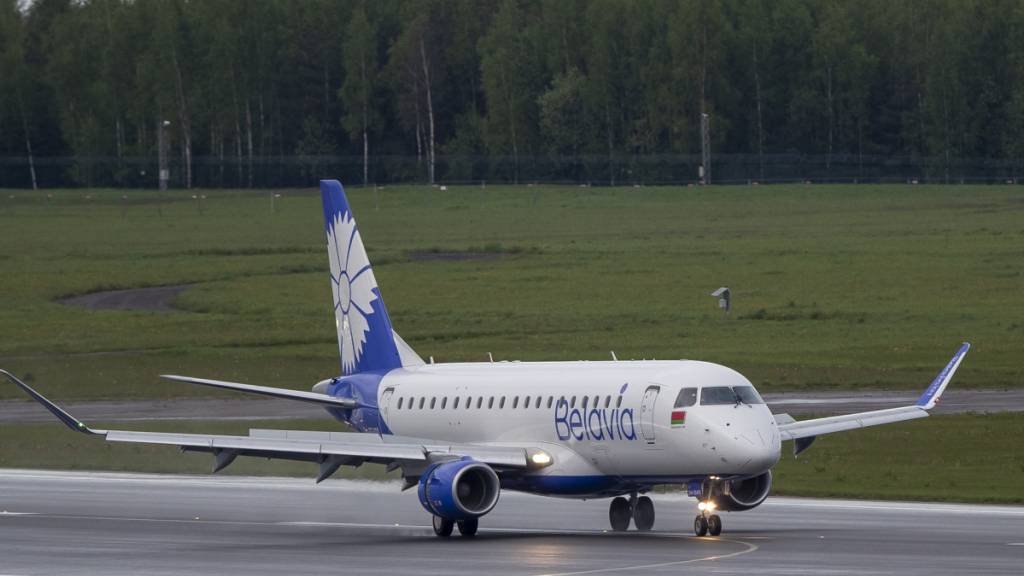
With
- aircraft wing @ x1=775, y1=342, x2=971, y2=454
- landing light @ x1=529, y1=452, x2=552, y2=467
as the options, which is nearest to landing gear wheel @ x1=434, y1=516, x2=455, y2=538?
landing light @ x1=529, y1=452, x2=552, y2=467

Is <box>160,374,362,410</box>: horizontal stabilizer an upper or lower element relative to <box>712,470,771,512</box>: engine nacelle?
upper

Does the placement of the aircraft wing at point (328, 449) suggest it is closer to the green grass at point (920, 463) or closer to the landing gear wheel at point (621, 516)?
the landing gear wheel at point (621, 516)

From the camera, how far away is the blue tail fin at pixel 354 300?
43125 millimetres

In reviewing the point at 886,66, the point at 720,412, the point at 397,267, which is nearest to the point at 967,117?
the point at 886,66

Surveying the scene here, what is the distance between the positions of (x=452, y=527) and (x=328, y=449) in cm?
282

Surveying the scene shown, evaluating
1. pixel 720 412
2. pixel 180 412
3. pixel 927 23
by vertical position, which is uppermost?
pixel 927 23

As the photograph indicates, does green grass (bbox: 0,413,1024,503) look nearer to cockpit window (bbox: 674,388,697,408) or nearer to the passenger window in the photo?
the passenger window

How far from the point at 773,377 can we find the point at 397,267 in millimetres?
39836

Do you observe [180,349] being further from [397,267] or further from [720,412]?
[720,412]

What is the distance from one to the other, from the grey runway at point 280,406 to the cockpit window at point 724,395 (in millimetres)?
19493

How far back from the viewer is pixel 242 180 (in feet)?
576

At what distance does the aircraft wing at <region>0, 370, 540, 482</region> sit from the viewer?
115 feet

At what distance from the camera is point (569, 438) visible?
3622 centimetres

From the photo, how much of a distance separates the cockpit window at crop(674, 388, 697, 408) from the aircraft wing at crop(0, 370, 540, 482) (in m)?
3.62
